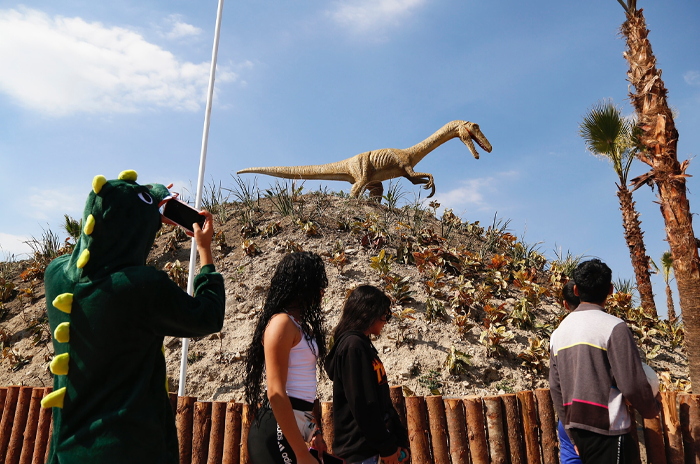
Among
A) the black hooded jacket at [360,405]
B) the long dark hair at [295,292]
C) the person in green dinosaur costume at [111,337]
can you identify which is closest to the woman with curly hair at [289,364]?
the long dark hair at [295,292]

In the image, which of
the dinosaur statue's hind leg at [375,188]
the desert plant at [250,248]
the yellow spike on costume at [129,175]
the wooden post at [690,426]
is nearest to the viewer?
the yellow spike on costume at [129,175]

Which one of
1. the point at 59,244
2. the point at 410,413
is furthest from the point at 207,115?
the point at 59,244

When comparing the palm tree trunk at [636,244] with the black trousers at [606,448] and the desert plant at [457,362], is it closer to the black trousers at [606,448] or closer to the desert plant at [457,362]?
the desert plant at [457,362]

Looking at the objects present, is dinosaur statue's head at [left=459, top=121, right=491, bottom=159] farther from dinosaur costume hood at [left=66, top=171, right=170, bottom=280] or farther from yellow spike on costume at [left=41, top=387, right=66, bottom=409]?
yellow spike on costume at [left=41, top=387, right=66, bottom=409]

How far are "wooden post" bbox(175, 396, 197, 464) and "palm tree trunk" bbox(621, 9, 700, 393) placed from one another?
5.62 meters

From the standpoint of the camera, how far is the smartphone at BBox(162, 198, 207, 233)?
2.11m

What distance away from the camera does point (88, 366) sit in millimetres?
1738

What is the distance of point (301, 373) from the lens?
2.28 m

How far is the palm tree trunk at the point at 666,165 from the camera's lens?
241 inches

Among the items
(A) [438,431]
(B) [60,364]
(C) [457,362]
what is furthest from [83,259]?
(C) [457,362]

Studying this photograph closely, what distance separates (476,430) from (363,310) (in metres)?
1.63

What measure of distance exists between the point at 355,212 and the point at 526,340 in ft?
14.8

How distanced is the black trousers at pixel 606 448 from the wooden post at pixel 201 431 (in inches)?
109

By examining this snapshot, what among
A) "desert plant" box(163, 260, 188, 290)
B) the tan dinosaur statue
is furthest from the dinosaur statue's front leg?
"desert plant" box(163, 260, 188, 290)
